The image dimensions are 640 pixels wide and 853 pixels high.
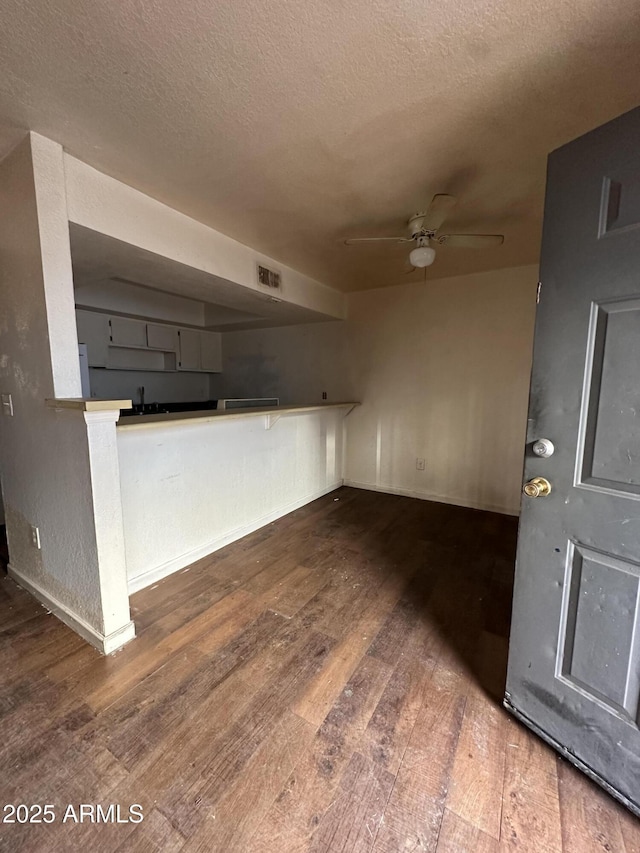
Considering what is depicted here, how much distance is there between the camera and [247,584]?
2.16 m

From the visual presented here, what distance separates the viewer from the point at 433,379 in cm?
366

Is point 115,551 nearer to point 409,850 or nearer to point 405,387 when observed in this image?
point 409,850

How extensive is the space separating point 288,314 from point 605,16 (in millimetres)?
3001

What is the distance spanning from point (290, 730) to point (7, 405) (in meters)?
2.20

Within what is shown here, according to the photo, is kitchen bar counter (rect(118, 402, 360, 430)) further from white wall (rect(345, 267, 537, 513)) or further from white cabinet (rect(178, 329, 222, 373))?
white cabinet (rect(178, 329, 222, 373))

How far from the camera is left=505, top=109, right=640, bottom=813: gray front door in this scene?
97cm

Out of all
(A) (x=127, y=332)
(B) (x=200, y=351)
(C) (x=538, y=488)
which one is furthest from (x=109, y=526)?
(B) (x=200, y=351)

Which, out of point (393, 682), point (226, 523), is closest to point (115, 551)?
point (226, 523)

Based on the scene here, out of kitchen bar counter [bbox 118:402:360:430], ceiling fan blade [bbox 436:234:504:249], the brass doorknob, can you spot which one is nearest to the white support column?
kitchen bar counter [bbox 118:402:360:430]

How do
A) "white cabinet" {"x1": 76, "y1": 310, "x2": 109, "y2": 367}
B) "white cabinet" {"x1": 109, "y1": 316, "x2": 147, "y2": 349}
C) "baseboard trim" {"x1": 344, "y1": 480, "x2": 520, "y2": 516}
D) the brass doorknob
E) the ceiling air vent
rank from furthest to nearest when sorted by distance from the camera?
"white cabinet" {"x1": 109, "y1": 316, "x2": 147, "y2": 349}
"white cabinet" {"x1": 76, "y1": 310, "x2": 109, "y2": 367}
"baseboard trim" {"x1": 344, "y1": 480, "x2": 520, "y2": 516}
the ceiling air vent
the brass doorknob

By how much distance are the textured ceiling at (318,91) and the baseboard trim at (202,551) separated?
7.43 feet

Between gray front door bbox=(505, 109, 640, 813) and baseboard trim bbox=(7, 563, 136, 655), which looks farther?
baseboard trim bbox=(7, 563, 136, 655)

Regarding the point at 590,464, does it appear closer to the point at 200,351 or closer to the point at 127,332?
the point at 127,332

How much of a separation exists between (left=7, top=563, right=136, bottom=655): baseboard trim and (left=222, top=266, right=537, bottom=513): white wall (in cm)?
294
